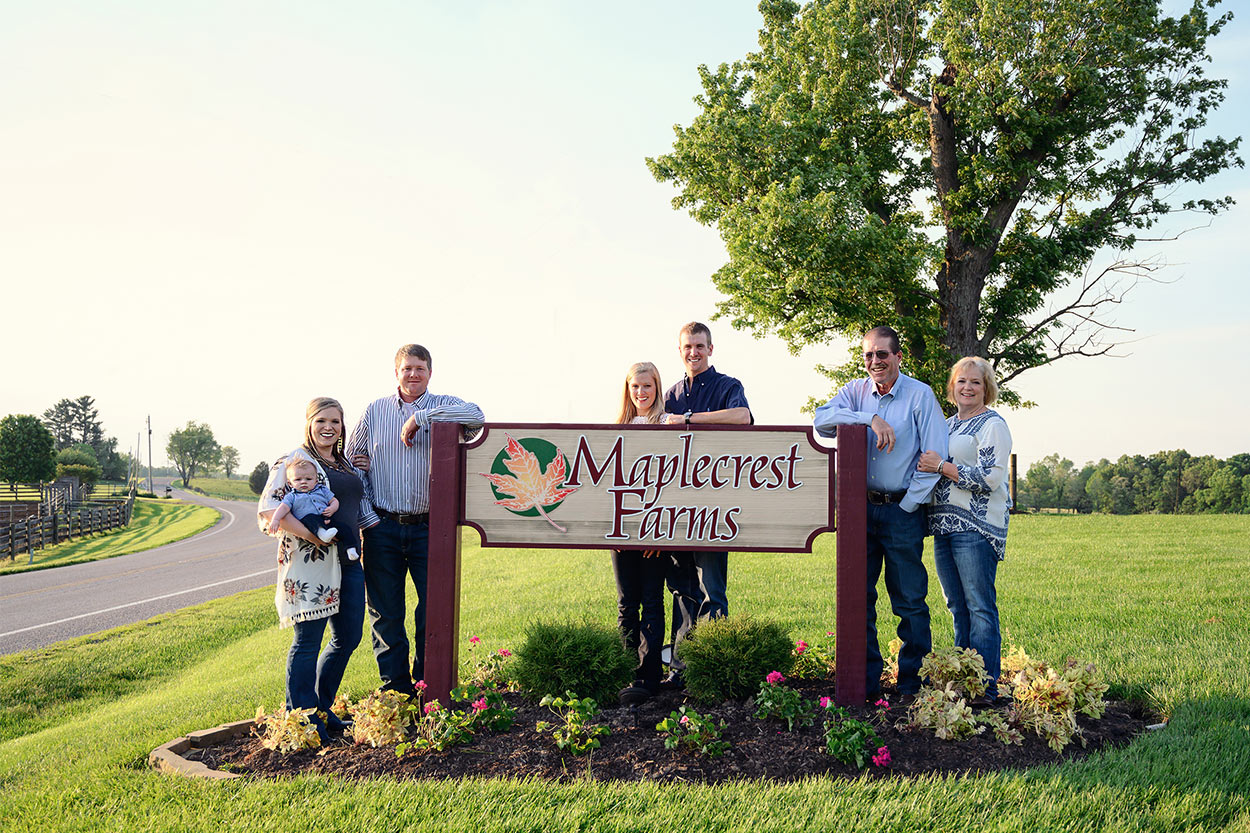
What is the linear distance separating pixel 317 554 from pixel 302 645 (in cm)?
52

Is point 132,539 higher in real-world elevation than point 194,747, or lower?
lower

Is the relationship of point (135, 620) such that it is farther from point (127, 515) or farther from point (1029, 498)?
point (1029, 498)

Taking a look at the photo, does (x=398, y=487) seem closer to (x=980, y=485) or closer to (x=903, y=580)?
(x=903, y=580)

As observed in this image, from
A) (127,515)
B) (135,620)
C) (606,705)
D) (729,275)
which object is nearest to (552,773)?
(606,705)

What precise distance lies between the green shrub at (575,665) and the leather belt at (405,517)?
3.39 feet

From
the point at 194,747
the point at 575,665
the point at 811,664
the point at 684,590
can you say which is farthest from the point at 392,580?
the point at 811,664

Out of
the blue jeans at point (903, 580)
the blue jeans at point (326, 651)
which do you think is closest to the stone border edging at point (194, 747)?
the blue jeans at point (326, 651)

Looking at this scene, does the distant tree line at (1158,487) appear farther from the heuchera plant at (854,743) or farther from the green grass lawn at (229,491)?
the green grass lawn at (229,491)

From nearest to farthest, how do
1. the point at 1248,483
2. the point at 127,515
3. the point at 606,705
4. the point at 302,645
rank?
the point at 302,645, the point at 606,705, the point at 127,515, the point at 1248,483

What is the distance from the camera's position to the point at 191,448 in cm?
13138

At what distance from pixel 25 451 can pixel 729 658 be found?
65.6 meters

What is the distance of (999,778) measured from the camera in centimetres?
387

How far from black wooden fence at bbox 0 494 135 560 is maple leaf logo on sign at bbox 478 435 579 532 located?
24999 mm

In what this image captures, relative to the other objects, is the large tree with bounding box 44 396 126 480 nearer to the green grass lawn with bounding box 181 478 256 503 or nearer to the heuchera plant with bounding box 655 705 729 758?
the green grass lawn with bounding box 181 478 256 503
